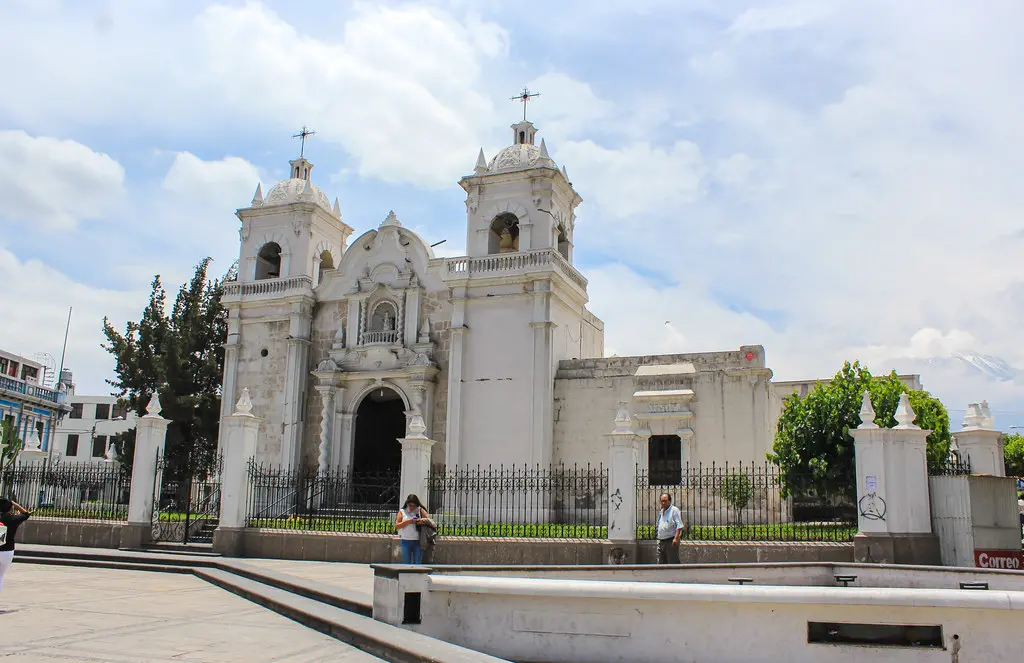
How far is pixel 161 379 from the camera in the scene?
2903 centimetres

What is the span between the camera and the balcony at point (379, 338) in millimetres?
25578

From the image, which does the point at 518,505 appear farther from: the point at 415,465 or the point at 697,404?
the point at 697,404

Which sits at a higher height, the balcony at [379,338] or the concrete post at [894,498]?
the balcony at [379,338]

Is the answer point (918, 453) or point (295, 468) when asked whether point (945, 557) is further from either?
point (295, 468)

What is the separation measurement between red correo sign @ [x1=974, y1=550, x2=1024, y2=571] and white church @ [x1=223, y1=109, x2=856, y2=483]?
9.80 m

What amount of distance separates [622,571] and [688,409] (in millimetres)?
13378

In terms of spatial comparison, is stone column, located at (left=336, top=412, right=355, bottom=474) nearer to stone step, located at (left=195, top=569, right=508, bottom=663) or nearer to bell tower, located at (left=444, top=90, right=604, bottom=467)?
bell tower, located at (left=444, top=90, right=604, bottom=467)

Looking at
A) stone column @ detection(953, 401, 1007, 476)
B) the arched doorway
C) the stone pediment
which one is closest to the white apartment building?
the arched doorway

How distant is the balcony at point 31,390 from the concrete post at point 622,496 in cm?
4413

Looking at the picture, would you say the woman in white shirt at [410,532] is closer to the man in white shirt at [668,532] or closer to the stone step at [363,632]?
the stone step at [363,632]

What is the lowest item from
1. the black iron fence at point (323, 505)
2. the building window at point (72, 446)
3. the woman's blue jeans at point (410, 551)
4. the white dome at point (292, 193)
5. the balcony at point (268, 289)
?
the woman's blue jeans at point (410, 551)

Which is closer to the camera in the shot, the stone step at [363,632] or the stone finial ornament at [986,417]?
the stone step at [363,632]

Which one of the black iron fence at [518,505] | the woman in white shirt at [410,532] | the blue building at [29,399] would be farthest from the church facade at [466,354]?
the blue building at [29,399]

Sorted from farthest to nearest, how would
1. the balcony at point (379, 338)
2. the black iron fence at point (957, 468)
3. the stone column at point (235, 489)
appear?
the balcony at point (379, 338), the stone column at point (235, 489), the black iron fence at point (957, 468)
